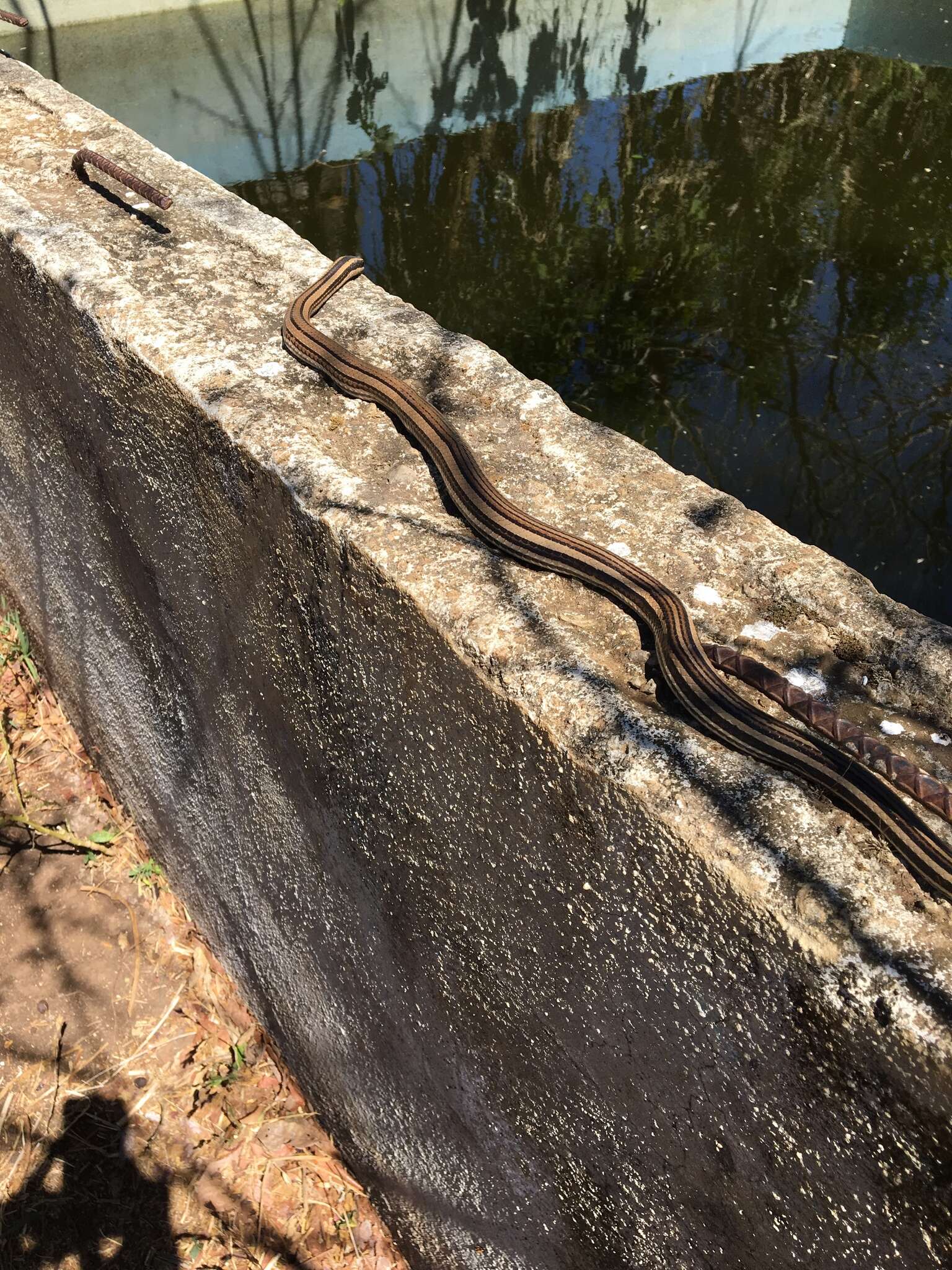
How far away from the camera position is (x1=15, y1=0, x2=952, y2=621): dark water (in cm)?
459

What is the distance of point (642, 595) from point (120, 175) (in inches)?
80.0

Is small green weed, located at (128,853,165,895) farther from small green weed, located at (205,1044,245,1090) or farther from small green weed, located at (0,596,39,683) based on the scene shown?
small green weed, located at (0,596,39,683)

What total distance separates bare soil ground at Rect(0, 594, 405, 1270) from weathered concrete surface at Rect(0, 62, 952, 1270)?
253mm

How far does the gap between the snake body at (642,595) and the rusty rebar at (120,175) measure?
1.57 ft

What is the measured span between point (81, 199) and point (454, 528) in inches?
75.2

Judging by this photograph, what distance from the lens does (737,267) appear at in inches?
210

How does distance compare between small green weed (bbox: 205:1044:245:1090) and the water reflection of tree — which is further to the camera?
the water reflection of tree

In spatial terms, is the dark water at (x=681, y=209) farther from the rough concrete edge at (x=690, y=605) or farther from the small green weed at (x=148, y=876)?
the small green weed at (x=148, y=876)

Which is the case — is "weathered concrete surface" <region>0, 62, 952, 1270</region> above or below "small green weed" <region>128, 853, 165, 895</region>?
above

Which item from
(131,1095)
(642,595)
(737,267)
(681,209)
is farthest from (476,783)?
(681,209)

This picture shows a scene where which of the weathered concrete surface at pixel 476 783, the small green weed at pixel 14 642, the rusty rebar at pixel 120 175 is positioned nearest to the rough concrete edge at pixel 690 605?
the weathered concrete surface at pixel 476 783

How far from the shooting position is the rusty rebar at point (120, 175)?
2740mm

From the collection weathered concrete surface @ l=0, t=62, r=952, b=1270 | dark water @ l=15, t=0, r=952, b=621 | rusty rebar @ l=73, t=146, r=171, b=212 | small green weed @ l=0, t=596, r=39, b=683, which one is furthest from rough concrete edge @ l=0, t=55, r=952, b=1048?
dark water @ l=15, t=0, r=952, b=621

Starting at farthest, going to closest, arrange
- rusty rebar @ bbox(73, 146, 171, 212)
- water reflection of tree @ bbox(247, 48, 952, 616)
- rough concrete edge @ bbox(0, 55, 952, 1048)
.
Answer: water reflection of tree @ bbox(247, 48, 952, 616) < rusty rebar @ bbox(73, 146, 171, 212) < rough concrete edge @ bbox(0, 55, 952, 1048)
